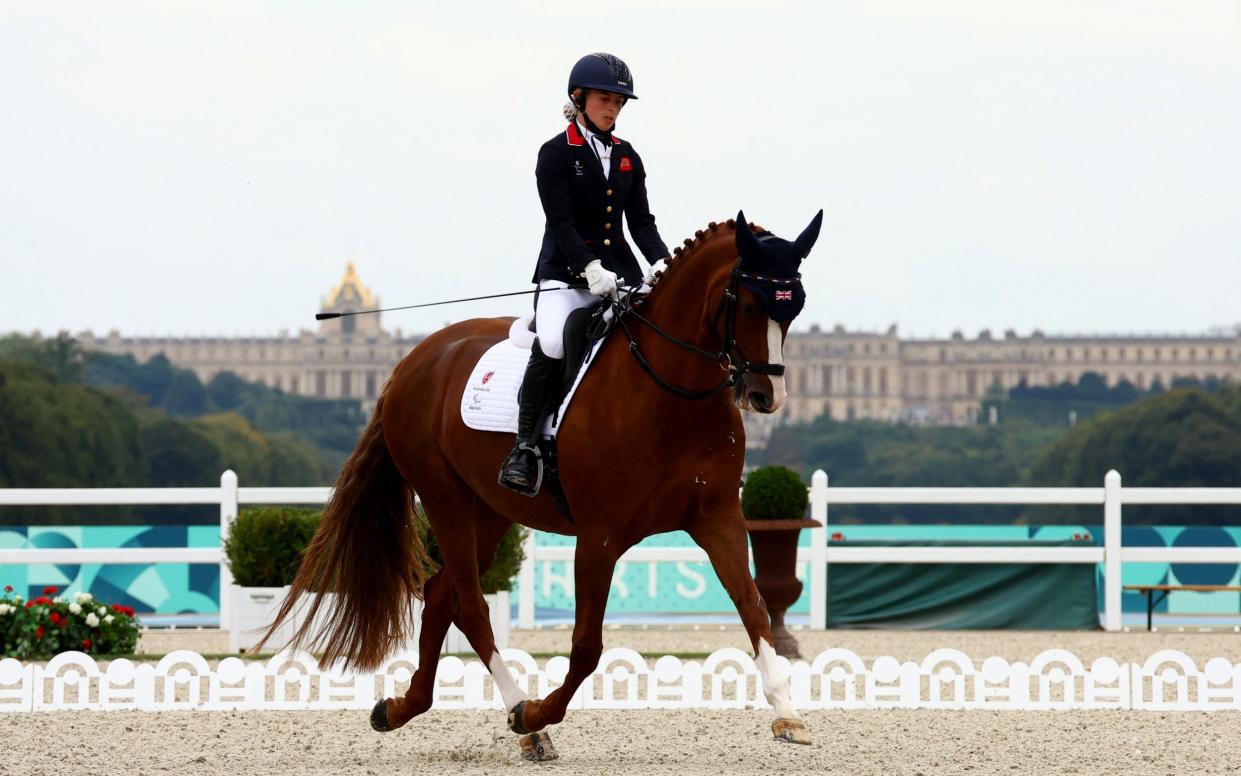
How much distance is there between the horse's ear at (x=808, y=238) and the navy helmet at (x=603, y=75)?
3.55ft

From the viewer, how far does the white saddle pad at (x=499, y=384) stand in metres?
7.31

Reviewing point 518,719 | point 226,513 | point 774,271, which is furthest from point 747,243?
point 226,513

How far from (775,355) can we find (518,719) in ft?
6.21

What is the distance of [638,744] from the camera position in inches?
307

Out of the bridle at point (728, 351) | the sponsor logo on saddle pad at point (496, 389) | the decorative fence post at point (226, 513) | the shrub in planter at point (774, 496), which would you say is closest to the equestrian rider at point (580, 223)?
the sponsor logo on saddle pad at point (496, 389)

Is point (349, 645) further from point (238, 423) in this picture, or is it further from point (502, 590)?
point (238, 423)

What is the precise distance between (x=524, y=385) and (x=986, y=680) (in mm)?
3194

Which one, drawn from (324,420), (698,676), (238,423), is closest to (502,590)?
(698,676)

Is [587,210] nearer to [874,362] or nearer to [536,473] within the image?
[536,473]

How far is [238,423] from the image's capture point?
94.3 metres

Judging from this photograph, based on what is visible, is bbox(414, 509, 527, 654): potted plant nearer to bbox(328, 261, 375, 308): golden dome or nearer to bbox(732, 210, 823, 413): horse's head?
bbox(732, 210, 823, 413): horse's head

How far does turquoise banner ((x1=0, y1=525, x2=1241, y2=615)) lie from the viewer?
15922 mm

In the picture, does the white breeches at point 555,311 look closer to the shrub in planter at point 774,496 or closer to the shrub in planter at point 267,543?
the shrub in planter at point 267,543

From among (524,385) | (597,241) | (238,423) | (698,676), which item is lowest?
(698,676)
